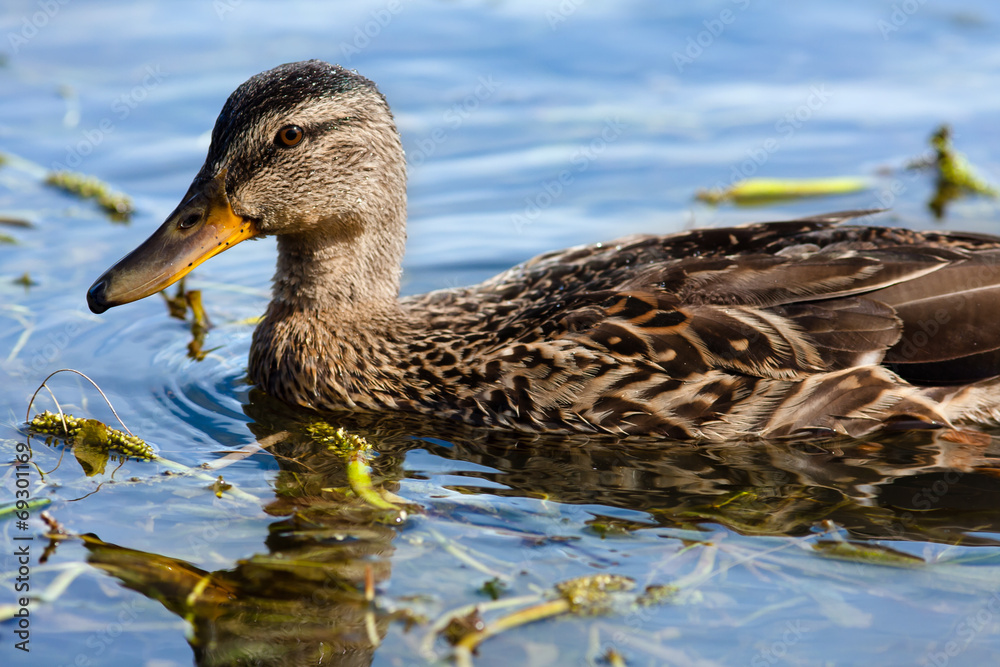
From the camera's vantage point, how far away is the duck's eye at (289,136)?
7418 mm

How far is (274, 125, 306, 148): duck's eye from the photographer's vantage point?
24.3 feet

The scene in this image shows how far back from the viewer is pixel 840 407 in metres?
7.17

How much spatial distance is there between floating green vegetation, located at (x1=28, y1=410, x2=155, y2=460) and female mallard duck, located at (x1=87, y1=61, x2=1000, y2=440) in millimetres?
749

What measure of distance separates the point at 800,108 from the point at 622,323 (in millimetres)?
6384

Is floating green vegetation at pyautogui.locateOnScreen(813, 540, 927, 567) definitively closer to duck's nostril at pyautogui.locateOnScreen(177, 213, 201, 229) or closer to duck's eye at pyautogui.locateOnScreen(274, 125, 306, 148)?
duck's eye at pyautogui.locateOnScreen(274, 125, 306, 148)

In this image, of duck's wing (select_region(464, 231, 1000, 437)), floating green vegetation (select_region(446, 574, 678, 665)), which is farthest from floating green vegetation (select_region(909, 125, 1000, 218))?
floating green vegetation (select_region(446, 574, 678, 665))

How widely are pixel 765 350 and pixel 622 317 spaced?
89 centimetres

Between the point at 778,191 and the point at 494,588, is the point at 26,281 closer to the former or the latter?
the point at 494,588

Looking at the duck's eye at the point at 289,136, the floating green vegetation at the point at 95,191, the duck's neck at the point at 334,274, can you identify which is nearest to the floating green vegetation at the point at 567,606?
the duck's neck at the point at 334,274

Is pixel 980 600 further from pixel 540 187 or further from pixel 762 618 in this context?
pixel 540 187

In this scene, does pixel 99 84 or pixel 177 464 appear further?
pixel 99 84

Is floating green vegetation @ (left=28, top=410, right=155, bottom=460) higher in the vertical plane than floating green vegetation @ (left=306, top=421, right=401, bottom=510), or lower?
higher


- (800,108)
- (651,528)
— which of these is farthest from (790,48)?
(651,528)

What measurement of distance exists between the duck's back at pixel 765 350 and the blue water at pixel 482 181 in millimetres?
689
